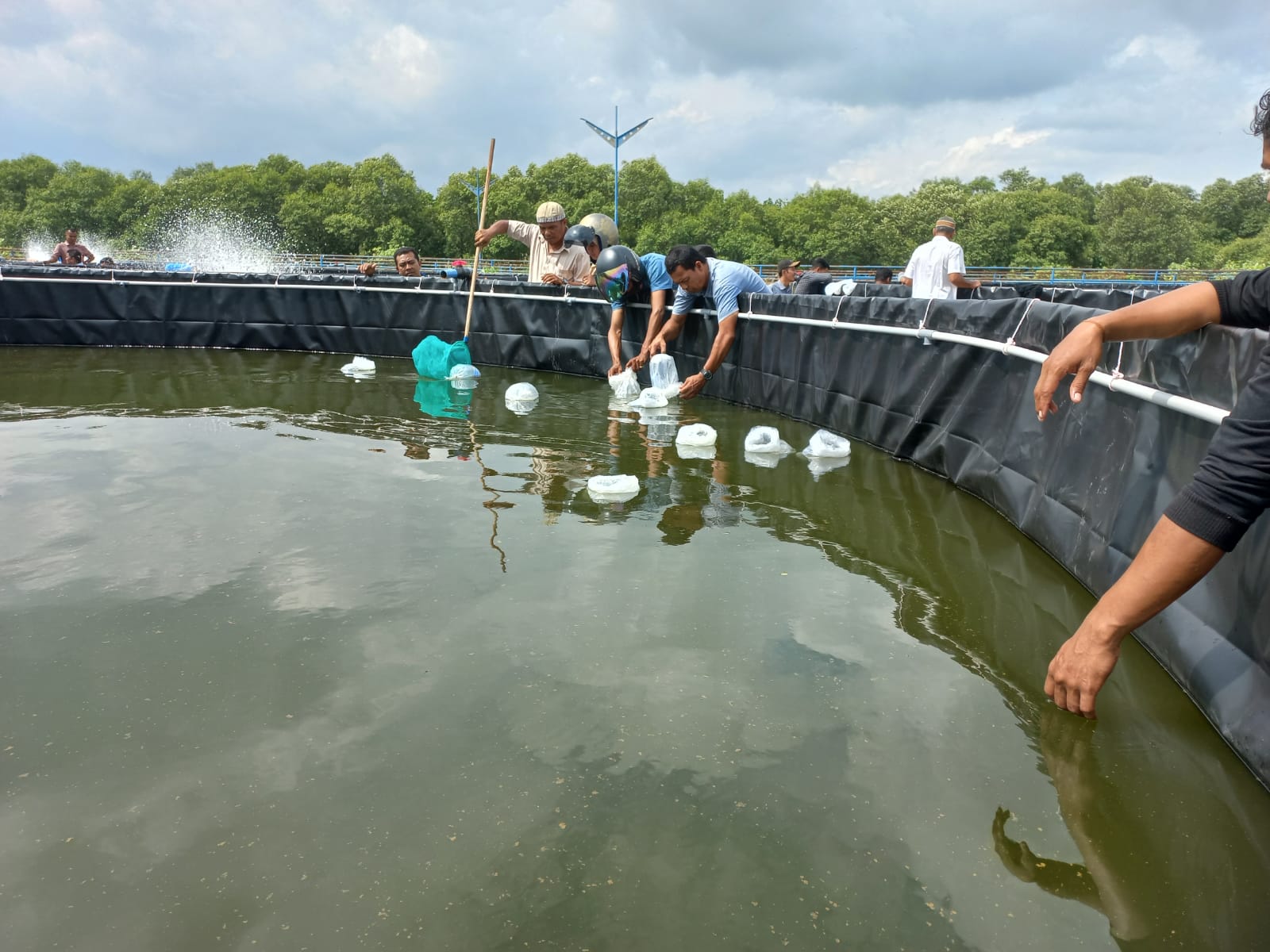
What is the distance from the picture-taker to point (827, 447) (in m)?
5.62

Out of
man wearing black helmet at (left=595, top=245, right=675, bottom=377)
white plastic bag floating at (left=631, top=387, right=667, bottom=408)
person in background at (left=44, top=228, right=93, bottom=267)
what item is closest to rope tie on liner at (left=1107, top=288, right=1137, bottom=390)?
white plastic bag floating at (left=631, top=387, right=667, bottom=408)

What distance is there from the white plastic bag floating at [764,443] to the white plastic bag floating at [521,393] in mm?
2612

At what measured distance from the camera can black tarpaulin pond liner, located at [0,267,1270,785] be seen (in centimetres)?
236

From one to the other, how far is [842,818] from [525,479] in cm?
327

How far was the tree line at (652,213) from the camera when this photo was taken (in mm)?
71812

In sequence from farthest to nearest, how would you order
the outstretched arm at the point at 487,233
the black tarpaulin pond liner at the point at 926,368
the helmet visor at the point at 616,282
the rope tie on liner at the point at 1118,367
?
the outstretched arm at the point at 487,233 → the helmet visor at the point at 616,282 → the rope tie on liner at the point at 1118,367 → the black tarpaulin pond liner at the point at 926,368

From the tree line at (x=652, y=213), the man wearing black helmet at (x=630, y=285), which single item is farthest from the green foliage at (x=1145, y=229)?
the man wearing black helmet at (x=630, y=285)

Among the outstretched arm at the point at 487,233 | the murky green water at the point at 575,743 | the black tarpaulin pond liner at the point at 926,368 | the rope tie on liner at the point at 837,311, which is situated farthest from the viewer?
the outstretched arm at the point at 487,233

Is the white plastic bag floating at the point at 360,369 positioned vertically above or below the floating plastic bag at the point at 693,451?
below

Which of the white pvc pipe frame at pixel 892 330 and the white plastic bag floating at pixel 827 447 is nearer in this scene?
the white pvc pipe frame at pixel 892 330

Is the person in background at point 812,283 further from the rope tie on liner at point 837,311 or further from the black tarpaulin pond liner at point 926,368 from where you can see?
the rope tie on liner at point 837,311

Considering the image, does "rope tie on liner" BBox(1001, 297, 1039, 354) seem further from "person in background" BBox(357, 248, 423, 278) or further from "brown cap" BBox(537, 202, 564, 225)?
"person in background" BBox(357, 248, 423, 278)

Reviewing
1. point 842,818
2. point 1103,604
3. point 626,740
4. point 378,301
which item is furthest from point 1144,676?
point 378,301

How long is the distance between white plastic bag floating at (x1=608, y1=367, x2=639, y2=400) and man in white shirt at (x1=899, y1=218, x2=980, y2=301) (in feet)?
9.18
